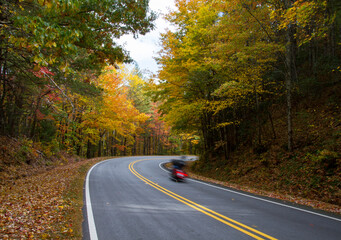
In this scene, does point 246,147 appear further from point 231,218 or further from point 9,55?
point 9,55

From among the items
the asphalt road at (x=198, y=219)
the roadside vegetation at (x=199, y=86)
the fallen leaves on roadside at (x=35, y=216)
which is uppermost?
the roadside vegetation at (x=199, y=86)

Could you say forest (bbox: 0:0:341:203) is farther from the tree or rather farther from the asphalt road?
the asphalt road

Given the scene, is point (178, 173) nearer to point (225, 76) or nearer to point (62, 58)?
point (225, 76)

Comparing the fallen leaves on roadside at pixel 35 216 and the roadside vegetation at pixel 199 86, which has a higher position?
the roadside vegetation at pixel 199 86

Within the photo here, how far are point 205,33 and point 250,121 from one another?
8.37 m

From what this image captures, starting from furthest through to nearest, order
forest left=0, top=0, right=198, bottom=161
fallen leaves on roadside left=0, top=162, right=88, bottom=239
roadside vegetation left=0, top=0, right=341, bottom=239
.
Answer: roadside vegetation left=0, top=0, right=341, bottom=239 < fallen leaves on roadside left=0, top=162, right=88, bottom=239 < forest left=0, top=0, right=198, bottom=161

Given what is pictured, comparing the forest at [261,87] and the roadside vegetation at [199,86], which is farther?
the forest at [261,87]

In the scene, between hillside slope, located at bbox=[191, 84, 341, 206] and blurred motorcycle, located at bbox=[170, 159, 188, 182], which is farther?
blurred motorcycle, located at bbox=[170, 159, 188, 182]

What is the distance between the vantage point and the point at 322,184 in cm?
870

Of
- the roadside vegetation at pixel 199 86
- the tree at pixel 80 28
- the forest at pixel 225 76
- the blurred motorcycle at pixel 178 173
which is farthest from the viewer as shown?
the blurred motorcycle at pixel 178 173

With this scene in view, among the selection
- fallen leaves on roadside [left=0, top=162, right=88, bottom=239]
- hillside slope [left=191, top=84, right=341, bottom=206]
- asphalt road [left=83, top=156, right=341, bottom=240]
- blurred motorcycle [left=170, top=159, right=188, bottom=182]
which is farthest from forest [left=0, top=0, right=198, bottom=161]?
hillside slope [left=191, top=84, right=341, bottom=206]

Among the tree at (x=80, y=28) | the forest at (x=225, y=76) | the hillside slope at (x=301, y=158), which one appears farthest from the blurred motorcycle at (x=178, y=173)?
the tree at (x=80, y=28)

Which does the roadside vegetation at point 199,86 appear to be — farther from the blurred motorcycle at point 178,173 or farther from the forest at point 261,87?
the blurred motorcycle at point 178,173

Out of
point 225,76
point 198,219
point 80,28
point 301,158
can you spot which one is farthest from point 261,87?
point 80,28
